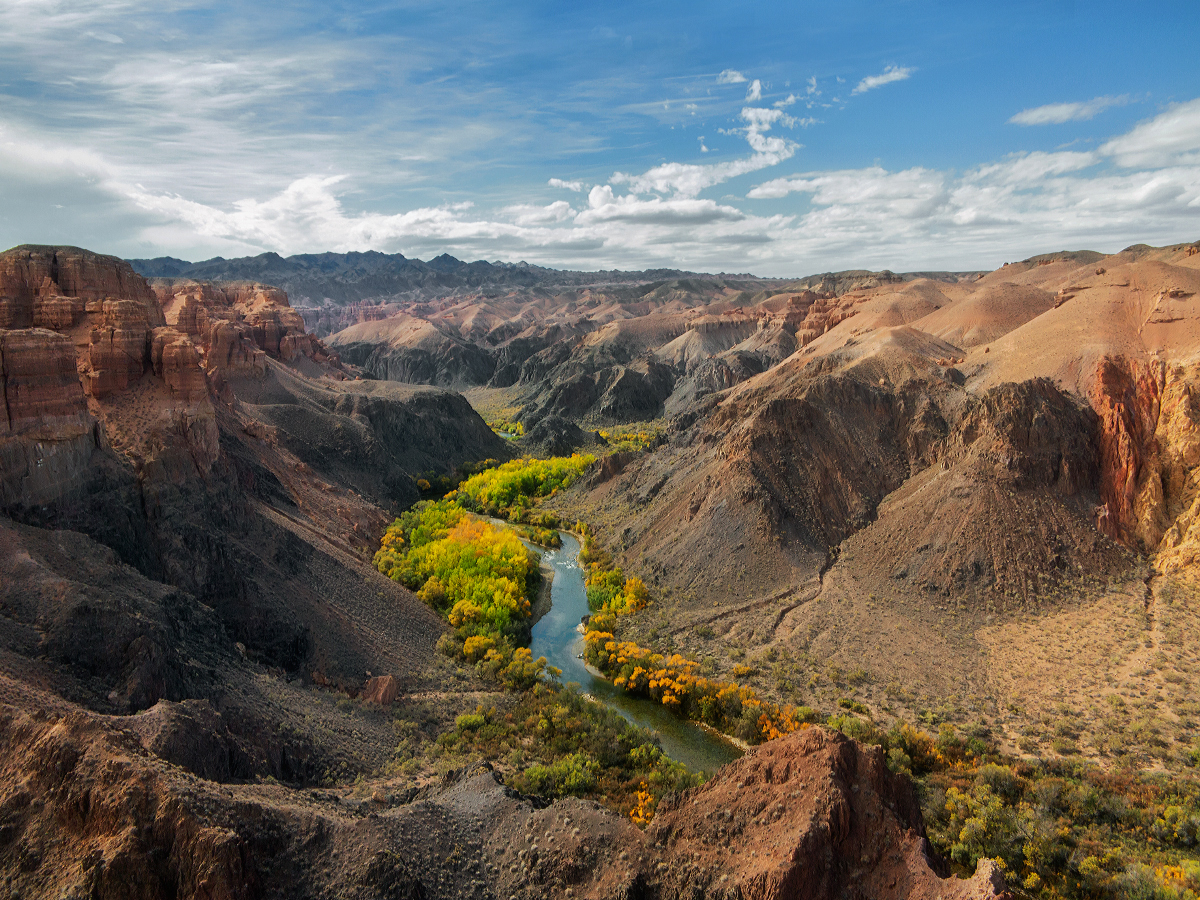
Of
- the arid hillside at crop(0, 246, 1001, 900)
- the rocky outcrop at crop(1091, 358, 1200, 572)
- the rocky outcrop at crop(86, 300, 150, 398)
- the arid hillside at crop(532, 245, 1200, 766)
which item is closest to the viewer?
the arid hillside at crop(0, 246, 1001, 900)

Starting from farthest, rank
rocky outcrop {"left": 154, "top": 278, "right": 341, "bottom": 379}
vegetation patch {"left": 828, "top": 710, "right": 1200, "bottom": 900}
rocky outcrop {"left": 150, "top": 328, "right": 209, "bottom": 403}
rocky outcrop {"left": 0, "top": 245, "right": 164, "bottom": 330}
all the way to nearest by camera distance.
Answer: rocky outcrop {"left": 154, "top": 278, "right": 341, "bottom": 379} < rocky outcrop {"left": 150, "top": 328, "right": 209, "bottom": 403} < rocky outcrop {"left": 0, "top": 245, "right": 164, "bottom": 330} < vegetation patch {"left": 828, "top": 710, "right": 1200, "bottom": 900}

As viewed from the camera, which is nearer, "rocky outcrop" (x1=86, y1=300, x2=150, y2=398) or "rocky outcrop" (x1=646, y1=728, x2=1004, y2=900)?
"rocky outcrop" (x1=646, y1=728, x2=1004, y2=900)

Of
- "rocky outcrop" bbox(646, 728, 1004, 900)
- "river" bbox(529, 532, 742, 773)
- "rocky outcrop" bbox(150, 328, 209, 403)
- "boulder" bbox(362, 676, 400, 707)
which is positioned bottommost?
"river" bbox(529, 532, 742, 773)

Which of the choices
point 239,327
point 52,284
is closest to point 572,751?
point 52,284

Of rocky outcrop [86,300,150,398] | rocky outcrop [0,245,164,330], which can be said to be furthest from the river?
rocky outcrop [0,245,164,330]

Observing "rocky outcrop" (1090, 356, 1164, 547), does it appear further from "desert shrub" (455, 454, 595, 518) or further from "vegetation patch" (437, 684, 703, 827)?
"desert shrub" (455, 454, 595, 518)

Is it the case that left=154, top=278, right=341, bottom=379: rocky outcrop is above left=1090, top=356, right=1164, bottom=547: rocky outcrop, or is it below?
above
